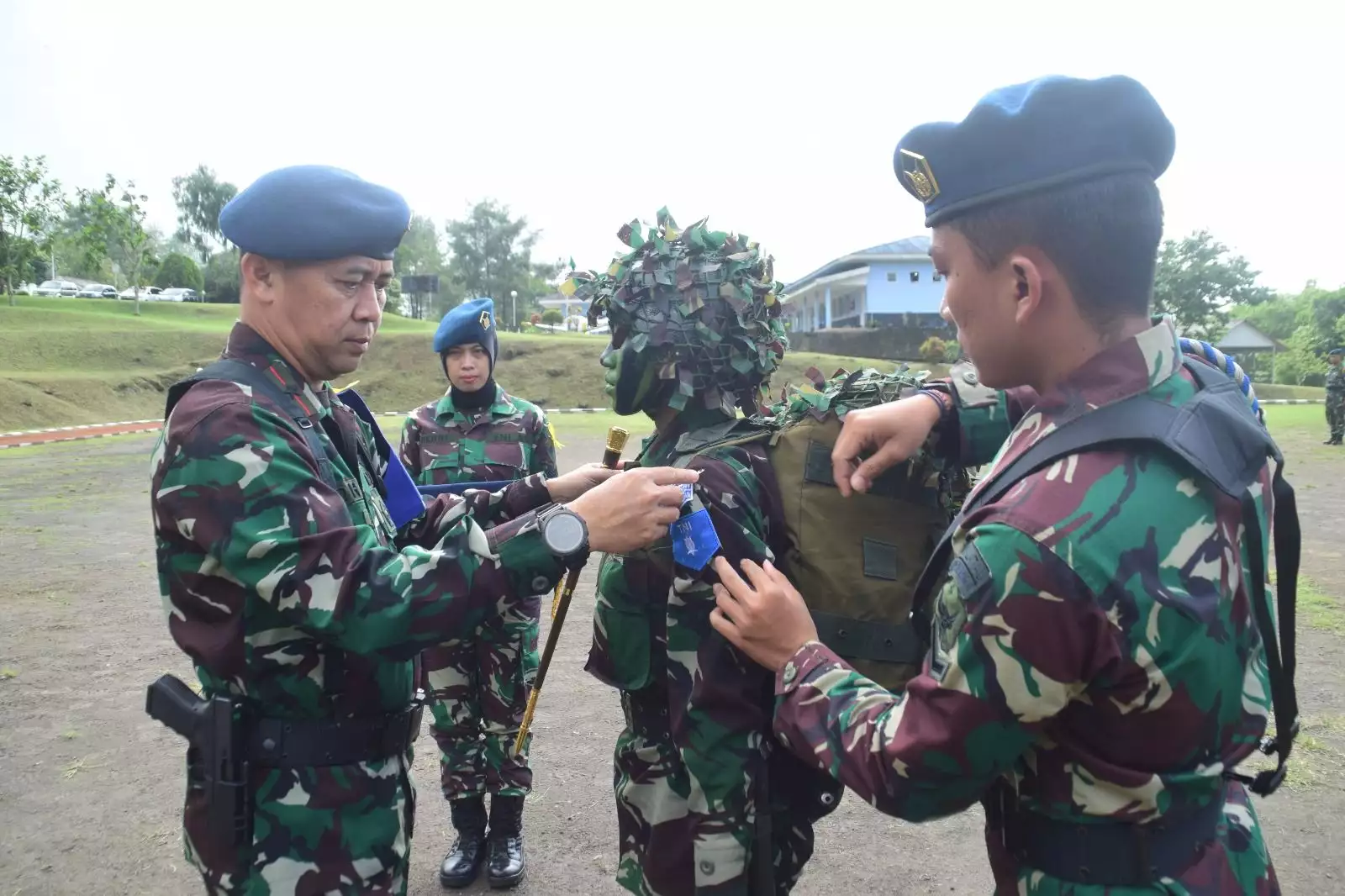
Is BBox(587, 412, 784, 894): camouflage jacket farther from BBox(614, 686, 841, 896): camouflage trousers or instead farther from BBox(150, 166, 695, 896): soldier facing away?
BBox(150, 166, 695, 896): soldier facing away

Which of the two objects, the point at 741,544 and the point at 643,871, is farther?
the point at 643,871

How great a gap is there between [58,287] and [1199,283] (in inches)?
3025

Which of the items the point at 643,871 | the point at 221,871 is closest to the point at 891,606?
the point at 643,871

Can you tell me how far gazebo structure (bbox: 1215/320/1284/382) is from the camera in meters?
56.8

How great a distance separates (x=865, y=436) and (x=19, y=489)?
1613 cm

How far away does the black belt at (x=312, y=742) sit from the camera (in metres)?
2.21

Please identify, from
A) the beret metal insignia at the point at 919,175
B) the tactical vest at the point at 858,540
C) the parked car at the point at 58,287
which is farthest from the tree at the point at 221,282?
the beret metal insignia at the point at 919,175

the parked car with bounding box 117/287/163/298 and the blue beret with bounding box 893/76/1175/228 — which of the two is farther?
the parked car with bounding box 117/287/163/298

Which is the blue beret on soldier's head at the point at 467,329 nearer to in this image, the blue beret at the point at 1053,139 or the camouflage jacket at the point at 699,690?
the camouflage jacket at the point at 699,690

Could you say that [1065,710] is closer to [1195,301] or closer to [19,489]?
[19,489]

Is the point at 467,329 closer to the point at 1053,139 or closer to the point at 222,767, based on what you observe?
the point at 222,767

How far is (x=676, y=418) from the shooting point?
9.12ft

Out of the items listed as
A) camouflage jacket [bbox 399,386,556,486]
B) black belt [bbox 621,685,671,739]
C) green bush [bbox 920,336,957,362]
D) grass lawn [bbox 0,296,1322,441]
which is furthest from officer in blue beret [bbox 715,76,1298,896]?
green bush [bbox 920,336,957,362]

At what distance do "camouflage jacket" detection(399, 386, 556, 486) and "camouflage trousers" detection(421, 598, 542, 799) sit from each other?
3.37 feet
